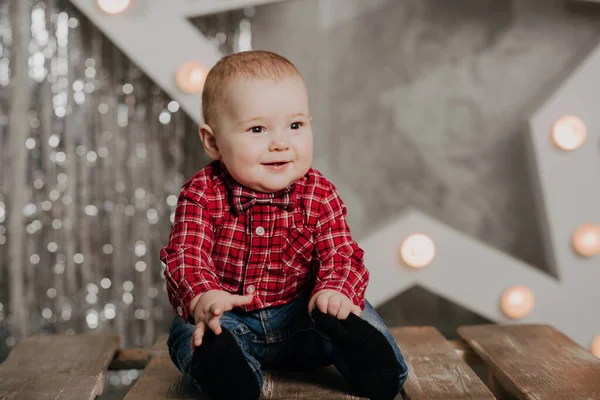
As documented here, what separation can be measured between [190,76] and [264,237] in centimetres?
44

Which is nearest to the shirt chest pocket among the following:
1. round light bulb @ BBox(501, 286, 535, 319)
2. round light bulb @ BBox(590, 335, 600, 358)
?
round light bulb @ BBox(501, 286, 535, 319)

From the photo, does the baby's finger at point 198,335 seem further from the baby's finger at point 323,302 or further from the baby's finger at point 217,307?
the baby's finger at point 323,302

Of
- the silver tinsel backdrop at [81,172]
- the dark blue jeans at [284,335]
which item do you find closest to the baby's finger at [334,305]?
the dark blue jeans at [284,335]

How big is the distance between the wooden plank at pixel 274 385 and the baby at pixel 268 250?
0.07ft

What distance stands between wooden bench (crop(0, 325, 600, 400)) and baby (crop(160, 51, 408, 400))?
0.15ft

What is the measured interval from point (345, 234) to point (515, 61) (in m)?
0.84

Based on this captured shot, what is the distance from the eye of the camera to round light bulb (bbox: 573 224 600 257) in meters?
1.37

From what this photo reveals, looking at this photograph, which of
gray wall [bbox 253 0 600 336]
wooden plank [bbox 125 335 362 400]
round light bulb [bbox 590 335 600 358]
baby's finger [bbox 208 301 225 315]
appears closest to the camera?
baby's finger [bbox 208 301 225 315]

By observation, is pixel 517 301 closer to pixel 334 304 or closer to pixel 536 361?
pixel 536 361

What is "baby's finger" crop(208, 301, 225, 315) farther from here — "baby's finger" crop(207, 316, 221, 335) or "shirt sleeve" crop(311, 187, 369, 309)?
"shirt sleeve" crop(311, 187, 369, 309)

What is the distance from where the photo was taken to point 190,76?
1295 mm

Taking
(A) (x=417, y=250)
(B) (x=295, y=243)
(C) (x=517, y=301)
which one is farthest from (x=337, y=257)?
(C) (x=517, y=301)

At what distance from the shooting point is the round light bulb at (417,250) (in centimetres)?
136

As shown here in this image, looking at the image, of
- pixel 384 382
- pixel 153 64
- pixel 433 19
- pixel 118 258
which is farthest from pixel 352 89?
pixel 384 382
